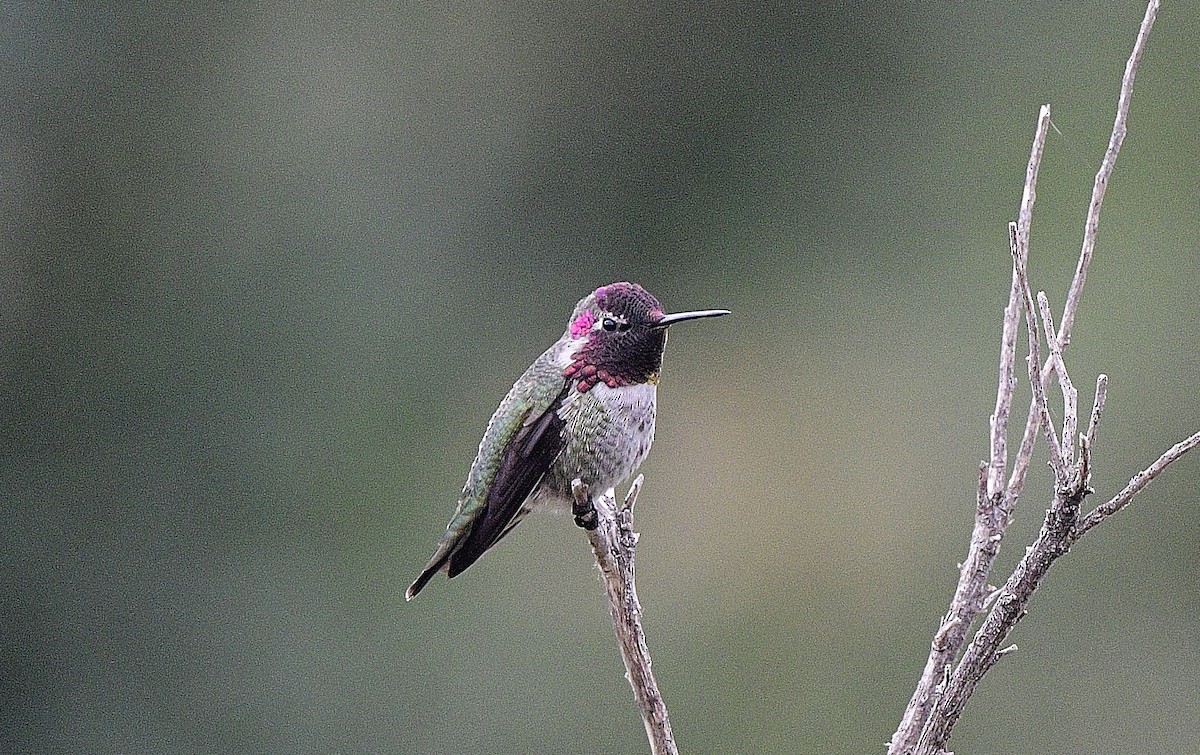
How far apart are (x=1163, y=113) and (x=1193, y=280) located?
1.82 ft

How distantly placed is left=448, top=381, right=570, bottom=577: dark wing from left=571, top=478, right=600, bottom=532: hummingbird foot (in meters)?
0.23

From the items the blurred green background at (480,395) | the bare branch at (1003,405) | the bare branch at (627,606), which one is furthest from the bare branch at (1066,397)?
the blurred green background at (480,395)

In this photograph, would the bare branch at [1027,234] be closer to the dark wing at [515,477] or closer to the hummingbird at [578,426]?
the hummingbird at [578,426]

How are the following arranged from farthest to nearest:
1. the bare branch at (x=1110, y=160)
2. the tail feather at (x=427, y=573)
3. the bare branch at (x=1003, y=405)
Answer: the tail feather at (x=427, y=573)
the bare branch at (x=1003, y=405)
the bare branch at (x=1110, y=160)

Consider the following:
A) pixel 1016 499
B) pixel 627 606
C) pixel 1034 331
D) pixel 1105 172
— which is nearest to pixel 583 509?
pixel 627 606

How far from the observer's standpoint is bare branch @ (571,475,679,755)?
153 cm

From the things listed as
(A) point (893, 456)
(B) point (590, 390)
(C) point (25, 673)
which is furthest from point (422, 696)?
(B) point (590, 390)

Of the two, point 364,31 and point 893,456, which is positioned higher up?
point 364,31

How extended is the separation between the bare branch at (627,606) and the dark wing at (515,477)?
16 cm

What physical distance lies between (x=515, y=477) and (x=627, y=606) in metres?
0.39

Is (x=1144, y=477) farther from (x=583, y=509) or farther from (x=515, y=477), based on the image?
(x=515, y=477)

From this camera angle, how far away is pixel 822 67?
176 inches

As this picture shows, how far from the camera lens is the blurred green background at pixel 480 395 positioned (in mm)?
3932

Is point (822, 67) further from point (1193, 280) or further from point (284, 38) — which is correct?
point (284, 38)
